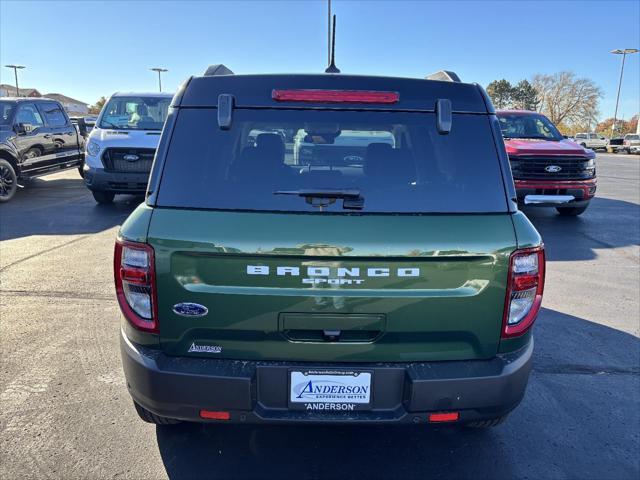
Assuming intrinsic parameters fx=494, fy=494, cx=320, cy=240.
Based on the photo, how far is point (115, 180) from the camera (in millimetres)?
9445

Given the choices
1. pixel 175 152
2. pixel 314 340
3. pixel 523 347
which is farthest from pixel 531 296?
pixel 175 152

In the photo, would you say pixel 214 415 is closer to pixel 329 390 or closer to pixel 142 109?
pixel 329 390

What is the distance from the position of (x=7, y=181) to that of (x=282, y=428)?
33.6 feet

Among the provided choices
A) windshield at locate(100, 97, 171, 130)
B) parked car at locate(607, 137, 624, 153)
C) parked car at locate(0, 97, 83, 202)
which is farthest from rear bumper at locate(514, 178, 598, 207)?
parked car at locate(607, 137, 624, 153)

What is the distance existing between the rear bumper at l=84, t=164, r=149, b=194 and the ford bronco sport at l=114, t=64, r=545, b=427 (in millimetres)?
7661

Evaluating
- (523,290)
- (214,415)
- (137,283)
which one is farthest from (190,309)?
(523,290)

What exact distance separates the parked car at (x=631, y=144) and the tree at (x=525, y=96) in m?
48.9

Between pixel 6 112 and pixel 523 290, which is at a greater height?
pixel 6 112

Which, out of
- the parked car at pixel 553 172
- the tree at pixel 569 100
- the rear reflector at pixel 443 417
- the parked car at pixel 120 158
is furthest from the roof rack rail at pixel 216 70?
the tree at pixel 569 100

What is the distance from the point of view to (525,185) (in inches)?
365

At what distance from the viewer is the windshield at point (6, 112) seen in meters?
10.5

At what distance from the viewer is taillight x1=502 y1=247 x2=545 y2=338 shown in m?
2.18

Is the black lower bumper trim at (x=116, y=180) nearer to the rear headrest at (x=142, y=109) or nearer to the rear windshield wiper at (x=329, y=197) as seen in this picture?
the rear headrest at (x=142, y=109)

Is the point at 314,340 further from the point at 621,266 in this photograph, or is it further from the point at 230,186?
the point at 621,266
